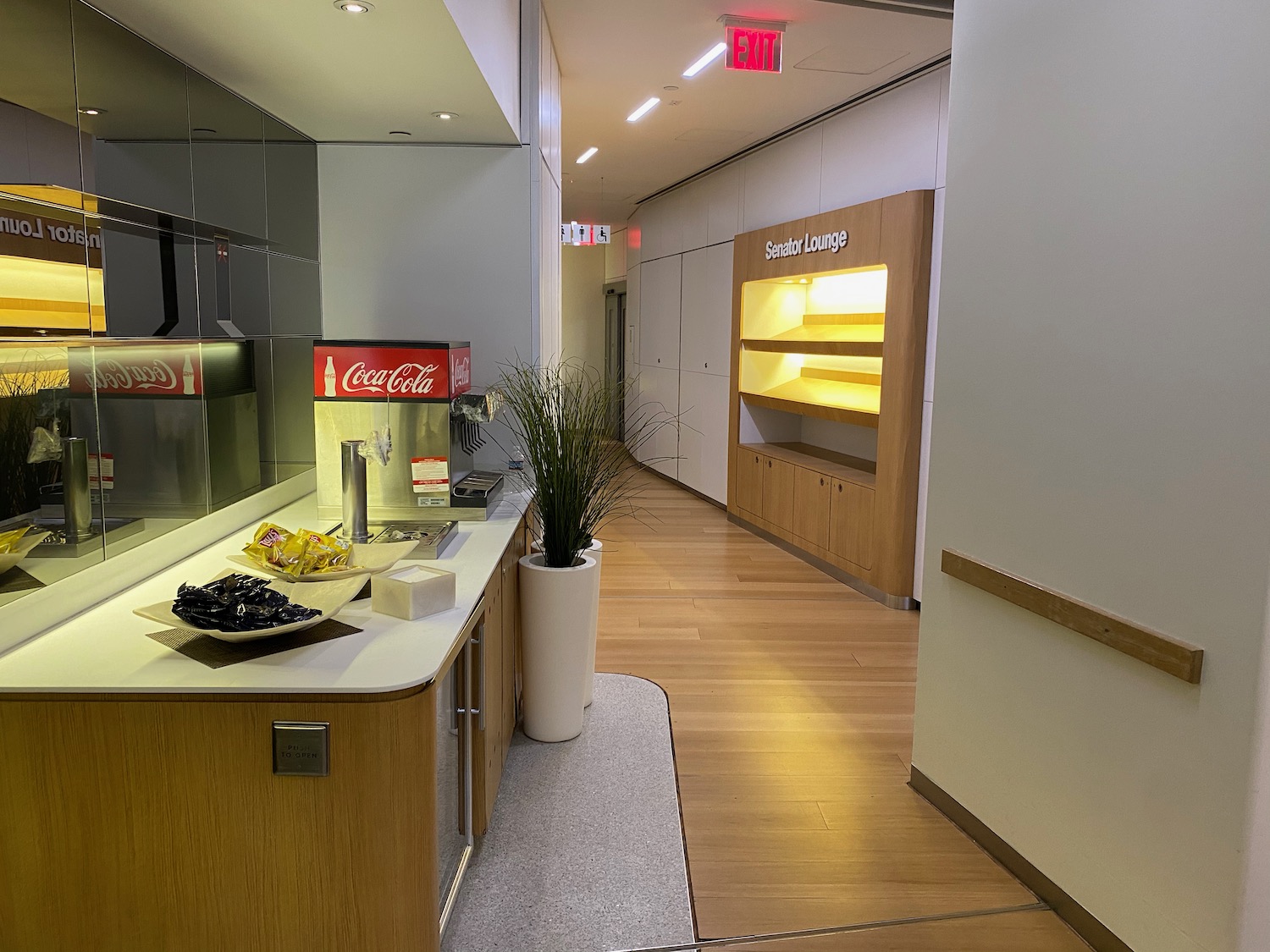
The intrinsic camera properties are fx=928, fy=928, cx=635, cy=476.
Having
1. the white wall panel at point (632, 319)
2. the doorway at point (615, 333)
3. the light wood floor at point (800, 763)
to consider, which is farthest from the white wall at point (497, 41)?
the doorway at point (615, 333)

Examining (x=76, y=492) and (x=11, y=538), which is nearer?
(x=11, y=538)

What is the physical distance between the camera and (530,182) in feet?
12.5

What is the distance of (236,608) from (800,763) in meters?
2.21

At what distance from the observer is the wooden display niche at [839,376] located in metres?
5.30

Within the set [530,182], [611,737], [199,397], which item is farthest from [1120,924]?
[530,182]

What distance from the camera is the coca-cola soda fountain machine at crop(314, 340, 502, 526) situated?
3033 millimetres

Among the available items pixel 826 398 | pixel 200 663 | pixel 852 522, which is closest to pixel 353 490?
pixel 200 663

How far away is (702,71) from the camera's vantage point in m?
5.34

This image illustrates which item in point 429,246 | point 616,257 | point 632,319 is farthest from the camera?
point 616,257

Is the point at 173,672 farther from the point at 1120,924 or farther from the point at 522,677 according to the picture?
the point at 1120,924

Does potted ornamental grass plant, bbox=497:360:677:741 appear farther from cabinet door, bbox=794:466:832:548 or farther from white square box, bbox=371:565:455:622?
cabinet door, bbox=794:466:832:548

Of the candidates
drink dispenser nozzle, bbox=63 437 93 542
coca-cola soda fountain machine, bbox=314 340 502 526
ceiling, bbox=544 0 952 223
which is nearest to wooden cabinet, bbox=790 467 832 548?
ceiling, bbox=544 0 952 223

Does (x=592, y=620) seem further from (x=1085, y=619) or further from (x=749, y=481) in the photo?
(x=749, y=481)

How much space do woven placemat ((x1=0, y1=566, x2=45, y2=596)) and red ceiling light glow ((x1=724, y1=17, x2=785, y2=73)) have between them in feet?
12.5
